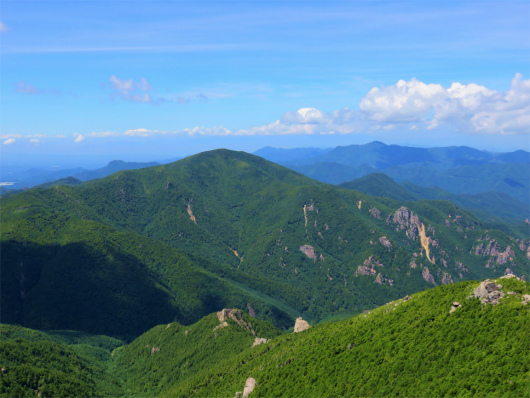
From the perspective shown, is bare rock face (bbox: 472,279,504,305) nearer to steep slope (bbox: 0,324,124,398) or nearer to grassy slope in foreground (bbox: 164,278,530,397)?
grassy slope in foreground (bbox: 164,278,530,397)

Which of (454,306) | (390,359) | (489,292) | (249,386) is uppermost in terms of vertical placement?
(489,292)

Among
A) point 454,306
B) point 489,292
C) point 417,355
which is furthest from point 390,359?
point 489,292

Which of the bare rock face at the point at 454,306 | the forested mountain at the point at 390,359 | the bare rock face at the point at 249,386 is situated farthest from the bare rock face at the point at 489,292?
the bare rock face at the point at 249,386

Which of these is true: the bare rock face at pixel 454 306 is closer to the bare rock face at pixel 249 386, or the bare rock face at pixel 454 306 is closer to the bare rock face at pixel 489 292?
the bare rock face at pixel 489 292

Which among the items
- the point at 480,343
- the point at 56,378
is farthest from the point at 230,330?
the point at 480,343

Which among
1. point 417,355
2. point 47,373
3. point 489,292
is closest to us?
point 417,355

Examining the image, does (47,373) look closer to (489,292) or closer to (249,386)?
(249,386)
